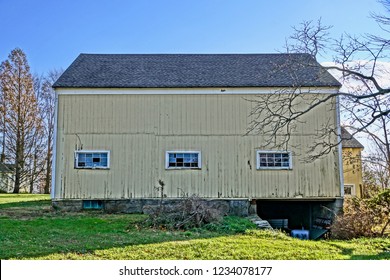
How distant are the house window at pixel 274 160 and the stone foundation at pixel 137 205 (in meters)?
1.49

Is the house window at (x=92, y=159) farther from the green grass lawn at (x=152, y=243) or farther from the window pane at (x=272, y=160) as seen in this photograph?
the window pane at (x=272, y=160)

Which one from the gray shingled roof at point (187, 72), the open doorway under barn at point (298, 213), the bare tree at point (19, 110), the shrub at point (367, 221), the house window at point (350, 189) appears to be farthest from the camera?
the bare tree at point (19, 110)

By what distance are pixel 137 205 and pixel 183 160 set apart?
7.49 ft

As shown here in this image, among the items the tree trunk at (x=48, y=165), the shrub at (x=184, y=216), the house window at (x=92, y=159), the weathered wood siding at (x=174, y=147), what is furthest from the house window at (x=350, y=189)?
the tree trunk at (x=48, y=165)

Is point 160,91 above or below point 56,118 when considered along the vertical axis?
above

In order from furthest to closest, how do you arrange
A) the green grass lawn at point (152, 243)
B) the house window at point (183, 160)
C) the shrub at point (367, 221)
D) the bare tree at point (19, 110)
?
the bare tree at point (19, 110) < the house window at point (183, 160) < the shrub at point (367, 221) < the green grass lawn at point (152, 243)

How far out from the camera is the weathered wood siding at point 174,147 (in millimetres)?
13977

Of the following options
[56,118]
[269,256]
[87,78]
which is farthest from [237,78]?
[269,256]

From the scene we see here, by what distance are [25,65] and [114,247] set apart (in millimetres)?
23607

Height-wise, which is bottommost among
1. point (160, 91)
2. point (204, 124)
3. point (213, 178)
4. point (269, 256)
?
point (269, 256)

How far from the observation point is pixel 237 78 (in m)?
14.9

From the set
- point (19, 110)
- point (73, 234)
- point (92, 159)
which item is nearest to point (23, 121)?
point (19, 110)

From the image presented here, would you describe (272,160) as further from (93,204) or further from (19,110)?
(19,110)
